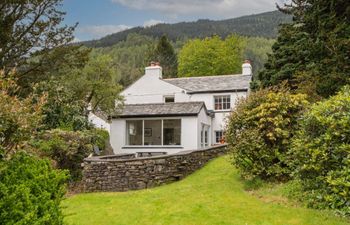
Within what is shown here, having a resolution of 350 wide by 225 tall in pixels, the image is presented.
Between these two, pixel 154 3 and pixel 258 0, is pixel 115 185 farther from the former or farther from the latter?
pixel 258 0

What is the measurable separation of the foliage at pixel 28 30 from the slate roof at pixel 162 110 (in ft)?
26.7

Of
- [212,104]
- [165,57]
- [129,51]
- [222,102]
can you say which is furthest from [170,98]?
[129,51]

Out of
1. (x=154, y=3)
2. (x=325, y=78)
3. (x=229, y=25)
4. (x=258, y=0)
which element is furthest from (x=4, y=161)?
(x=229, y=25)

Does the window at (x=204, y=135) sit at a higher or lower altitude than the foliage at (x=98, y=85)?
lower

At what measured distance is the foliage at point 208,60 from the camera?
64.2 metres

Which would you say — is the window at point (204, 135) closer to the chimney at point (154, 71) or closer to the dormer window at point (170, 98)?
the dormer window at point (170, 98)

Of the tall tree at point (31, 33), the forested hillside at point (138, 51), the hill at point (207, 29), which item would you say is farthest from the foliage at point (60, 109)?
the hill at point (207, 29)

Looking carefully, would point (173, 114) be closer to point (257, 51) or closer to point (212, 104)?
point (212, 104)

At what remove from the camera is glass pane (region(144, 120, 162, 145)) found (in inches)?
1180

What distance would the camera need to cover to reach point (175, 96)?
3334 cm

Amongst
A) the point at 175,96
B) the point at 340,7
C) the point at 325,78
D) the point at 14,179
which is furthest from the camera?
the point at 175,96

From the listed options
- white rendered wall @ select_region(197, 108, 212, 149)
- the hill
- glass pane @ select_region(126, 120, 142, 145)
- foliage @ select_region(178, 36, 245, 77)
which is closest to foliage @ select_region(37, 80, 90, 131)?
glass pane @ select_region(126, 120, 142, 145)

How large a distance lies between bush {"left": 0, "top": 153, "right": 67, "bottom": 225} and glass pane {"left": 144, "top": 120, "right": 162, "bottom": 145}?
24.2 meters

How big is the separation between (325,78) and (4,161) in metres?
10.9
